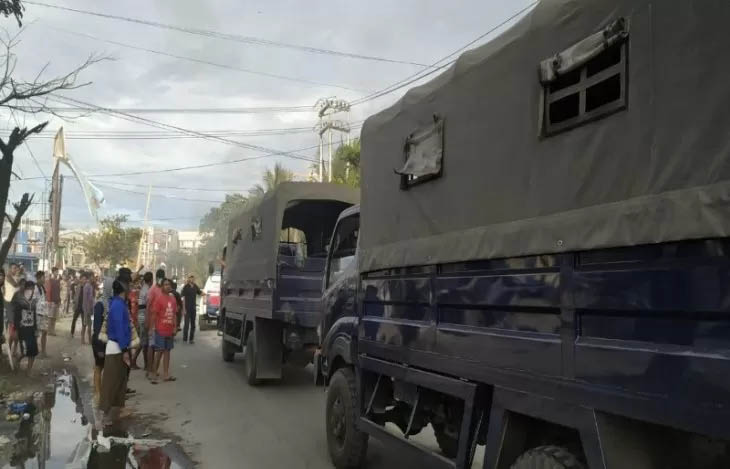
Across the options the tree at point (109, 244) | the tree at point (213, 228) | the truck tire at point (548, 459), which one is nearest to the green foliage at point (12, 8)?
the truck tire at point (548, 459)

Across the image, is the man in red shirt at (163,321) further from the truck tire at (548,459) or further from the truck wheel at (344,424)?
the truck tire at (548,459)

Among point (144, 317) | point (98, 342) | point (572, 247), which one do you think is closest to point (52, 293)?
point (144, 317)

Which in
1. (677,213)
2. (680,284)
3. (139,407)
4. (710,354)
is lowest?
(139,407)

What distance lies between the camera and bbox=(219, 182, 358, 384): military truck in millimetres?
8680

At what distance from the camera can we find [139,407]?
802 centimetres

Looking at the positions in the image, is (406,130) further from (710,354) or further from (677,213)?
(710,354)

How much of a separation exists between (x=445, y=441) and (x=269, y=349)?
5.42m

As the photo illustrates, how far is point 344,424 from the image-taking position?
17.1ft

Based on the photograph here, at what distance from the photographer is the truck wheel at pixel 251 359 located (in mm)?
9383

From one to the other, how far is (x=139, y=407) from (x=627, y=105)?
740cm

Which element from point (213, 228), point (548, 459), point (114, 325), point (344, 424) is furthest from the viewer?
Answer: point (213, 228)

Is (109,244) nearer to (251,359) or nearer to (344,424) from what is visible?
(251,359)

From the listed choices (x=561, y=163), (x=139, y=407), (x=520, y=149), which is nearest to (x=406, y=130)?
(x=520, y=149)

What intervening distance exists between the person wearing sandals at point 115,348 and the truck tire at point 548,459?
5.55 metres
